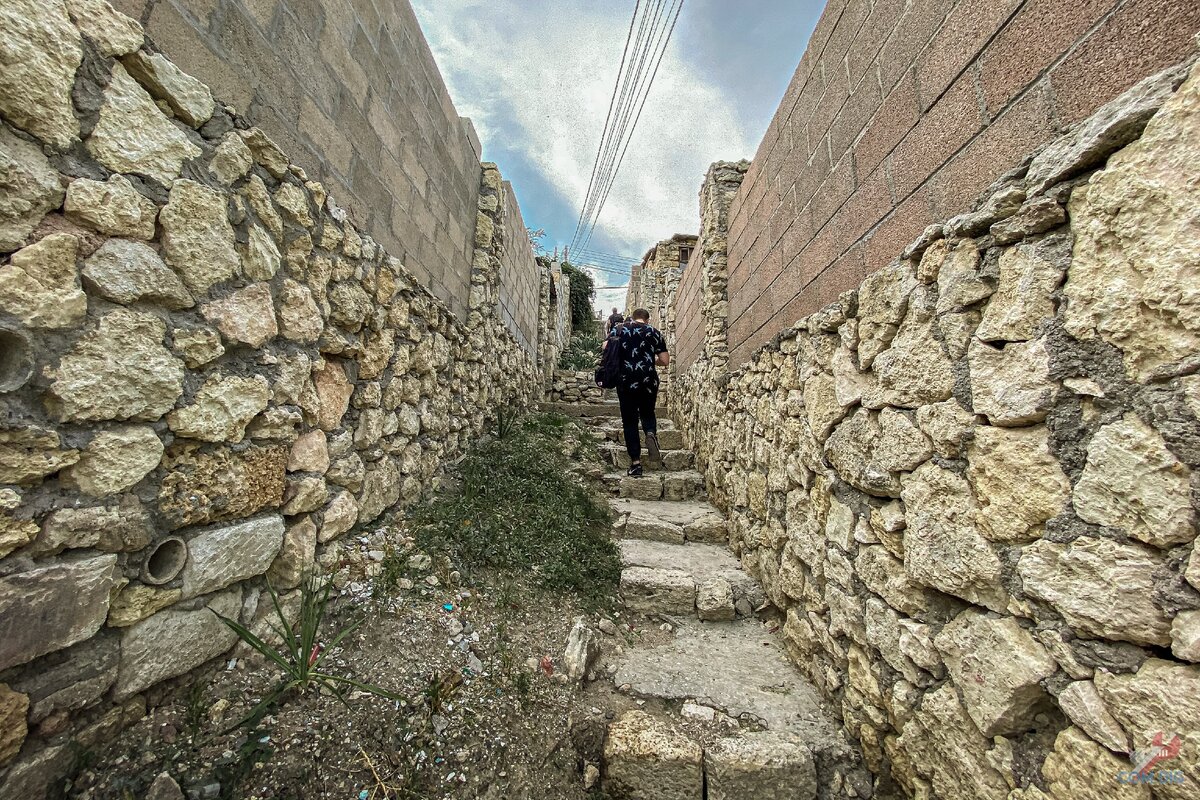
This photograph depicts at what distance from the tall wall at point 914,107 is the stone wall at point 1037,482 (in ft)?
0.42

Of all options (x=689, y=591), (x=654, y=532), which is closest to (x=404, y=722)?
(x=689, y=591)

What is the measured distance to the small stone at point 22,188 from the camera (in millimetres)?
1040

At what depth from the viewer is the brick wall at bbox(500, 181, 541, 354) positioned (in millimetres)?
5000

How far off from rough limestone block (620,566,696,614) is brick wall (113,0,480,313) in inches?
89.4

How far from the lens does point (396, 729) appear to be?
163cm

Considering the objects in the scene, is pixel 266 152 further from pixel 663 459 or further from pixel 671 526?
pixel 663 459

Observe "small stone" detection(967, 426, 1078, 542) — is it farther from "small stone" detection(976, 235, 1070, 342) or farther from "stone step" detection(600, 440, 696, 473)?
"stone step" detection(600, 440, 696, 473)

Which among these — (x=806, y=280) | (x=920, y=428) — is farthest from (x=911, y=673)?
(x=806, y=280)

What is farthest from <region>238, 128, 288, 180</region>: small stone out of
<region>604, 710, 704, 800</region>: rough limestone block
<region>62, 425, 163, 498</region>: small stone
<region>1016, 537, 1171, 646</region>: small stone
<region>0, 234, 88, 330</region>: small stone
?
<region>1016, 537, 1171, 646</region>: small stone

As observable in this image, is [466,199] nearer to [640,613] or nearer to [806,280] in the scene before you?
[806,280]

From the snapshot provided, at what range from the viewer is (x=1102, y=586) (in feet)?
3.03

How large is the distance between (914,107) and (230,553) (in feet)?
8.96

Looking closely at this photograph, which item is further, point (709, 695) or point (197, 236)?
point (709, 695)

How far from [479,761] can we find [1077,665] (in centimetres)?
166
